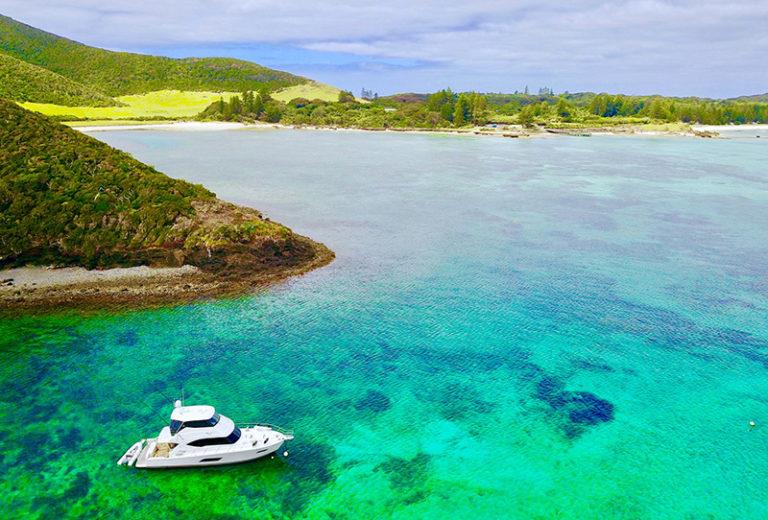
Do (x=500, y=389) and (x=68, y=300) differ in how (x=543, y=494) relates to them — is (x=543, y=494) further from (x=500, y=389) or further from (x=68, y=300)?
(x=68, y=300)

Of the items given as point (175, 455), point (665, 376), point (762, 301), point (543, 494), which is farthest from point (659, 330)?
point (175, 455)

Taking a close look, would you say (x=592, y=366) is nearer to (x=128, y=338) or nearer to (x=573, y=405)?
(x=573, y=405)

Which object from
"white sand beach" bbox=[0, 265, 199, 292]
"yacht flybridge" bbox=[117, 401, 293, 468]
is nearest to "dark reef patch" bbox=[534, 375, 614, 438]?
"yacht flybridge" bbox=[117, 401, 293, 468]

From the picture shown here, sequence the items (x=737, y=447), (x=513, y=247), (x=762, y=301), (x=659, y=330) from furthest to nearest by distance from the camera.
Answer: (x=513, y=247) → (x=762, y=301) → (x=659, y=330) → (x=737, y=447)

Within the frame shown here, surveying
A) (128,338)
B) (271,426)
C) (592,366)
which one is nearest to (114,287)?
(128,338)

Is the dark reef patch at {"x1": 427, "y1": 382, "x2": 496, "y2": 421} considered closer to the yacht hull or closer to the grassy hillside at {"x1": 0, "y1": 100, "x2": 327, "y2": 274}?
the yacht hull
